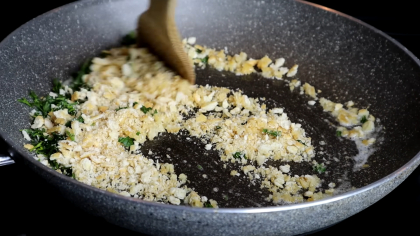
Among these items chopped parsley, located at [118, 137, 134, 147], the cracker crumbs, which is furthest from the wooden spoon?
chopped parsley, located at [118, 137, 134, 147]

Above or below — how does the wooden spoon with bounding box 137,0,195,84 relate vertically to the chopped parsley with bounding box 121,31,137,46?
above

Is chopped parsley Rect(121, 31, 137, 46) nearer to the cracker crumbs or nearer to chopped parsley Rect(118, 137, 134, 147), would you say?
the cracker crumbs

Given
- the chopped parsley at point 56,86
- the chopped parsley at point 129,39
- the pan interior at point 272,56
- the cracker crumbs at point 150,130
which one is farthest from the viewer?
the chopped parsley at point 129,39

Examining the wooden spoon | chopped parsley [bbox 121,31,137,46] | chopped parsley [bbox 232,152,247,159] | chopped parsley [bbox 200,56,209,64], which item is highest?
the wooden spoon

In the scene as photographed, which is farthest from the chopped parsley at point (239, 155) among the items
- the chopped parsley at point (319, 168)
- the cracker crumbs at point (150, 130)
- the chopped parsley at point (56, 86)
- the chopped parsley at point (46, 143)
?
the chopped parsley at point (56, 86)

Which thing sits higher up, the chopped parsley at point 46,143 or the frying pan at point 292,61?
the frying pan at point 292,61

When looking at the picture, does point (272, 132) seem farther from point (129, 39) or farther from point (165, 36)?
point (129, 39)

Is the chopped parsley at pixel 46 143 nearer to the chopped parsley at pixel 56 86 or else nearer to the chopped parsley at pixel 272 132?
the chopped parsley at pixel 56 86
